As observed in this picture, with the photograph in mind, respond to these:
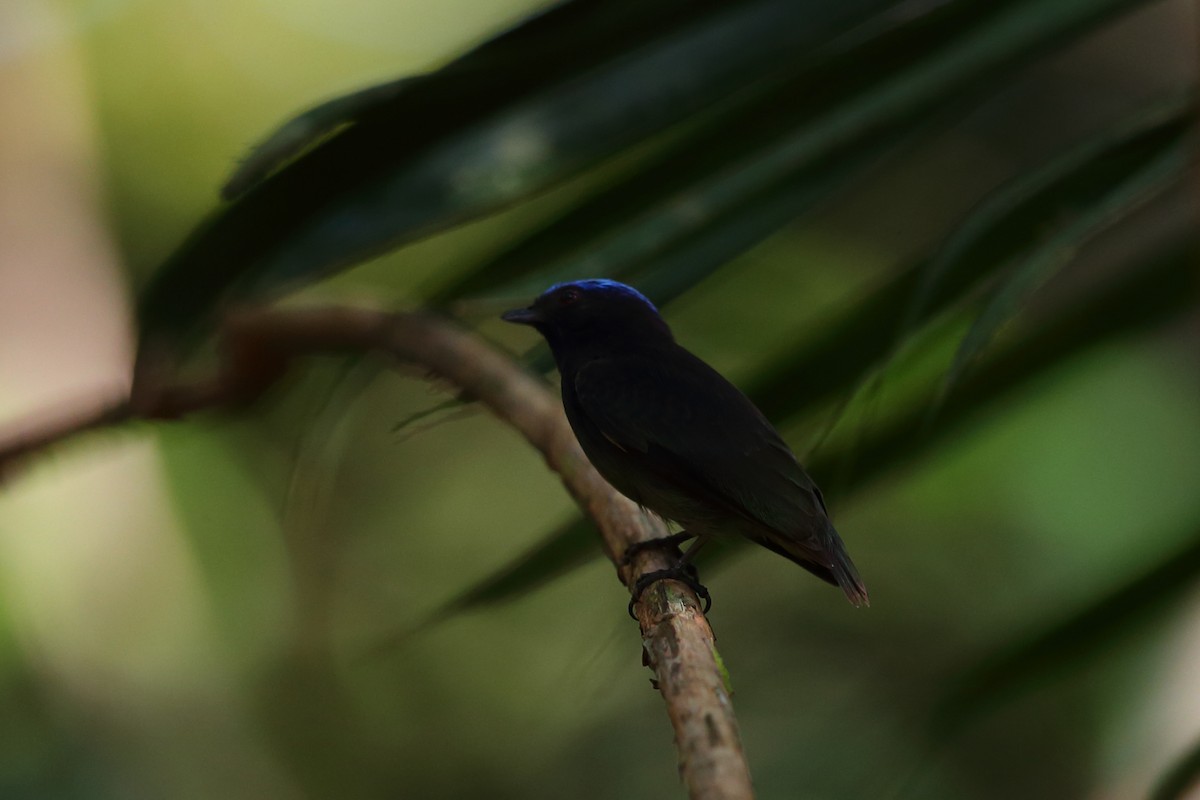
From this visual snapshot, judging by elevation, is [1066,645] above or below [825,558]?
below

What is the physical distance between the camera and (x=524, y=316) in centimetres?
325

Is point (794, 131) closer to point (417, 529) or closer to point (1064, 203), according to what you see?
point (1064, 203)

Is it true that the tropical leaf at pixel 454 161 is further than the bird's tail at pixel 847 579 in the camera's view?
No

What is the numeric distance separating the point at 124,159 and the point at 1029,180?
20.2ft

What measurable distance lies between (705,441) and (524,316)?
2.62 feet

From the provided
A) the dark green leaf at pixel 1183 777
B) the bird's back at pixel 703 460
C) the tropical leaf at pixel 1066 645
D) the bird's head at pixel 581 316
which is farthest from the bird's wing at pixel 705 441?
the dark green leaf at pixel 1183 777

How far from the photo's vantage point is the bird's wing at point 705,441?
2504 mm

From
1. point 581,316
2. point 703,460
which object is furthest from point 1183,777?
point 581,316

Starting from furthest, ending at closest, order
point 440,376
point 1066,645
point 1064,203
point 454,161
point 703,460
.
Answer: point 703,460 < point 440,376 < point 1066,645 < point 454,161 < point 1064,203

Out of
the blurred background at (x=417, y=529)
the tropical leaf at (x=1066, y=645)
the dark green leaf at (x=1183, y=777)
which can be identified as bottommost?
the dark green leaf at (x=1183, y=777)

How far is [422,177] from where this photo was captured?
1.61 metres

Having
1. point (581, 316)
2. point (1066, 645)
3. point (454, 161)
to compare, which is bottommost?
point (1066, 645)

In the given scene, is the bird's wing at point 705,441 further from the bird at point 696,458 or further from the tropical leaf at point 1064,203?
the tropical leaf at point 1064,203

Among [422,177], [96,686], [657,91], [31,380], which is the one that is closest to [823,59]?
[657,91]
